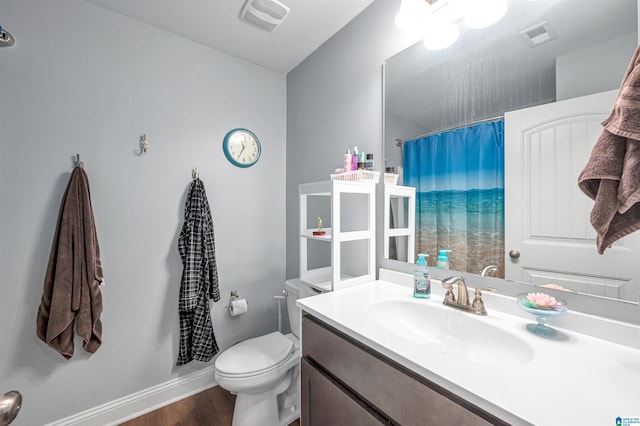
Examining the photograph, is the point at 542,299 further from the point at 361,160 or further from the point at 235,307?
the point at 235,307

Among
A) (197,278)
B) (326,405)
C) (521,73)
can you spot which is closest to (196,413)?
(197,278)

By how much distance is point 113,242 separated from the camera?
5.14ft

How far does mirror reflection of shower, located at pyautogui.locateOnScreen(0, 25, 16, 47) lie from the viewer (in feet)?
4.08

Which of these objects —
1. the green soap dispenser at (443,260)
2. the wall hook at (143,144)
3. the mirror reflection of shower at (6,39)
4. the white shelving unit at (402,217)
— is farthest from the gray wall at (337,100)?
the mirror reflection of shower at (6,39)

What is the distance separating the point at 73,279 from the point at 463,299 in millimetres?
1887

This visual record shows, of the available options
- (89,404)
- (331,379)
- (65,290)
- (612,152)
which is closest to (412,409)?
(331,379)

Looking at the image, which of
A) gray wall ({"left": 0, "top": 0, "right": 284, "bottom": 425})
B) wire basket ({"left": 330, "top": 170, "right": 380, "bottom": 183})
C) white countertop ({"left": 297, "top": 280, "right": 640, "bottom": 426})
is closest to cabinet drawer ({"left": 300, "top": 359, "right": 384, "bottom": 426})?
white countertop ({"left": 297, "top": 280, "right": 640, "bottom": 426})

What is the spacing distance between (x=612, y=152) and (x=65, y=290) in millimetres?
2211

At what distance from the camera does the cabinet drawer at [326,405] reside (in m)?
0.81

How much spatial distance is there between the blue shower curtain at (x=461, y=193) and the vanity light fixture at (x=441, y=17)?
0.44m

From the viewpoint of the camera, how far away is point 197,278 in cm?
172

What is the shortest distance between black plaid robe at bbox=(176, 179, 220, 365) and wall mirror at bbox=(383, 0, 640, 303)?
1.31m

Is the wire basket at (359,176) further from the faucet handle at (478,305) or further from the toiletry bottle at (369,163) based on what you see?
the faucet handle at (478,305)

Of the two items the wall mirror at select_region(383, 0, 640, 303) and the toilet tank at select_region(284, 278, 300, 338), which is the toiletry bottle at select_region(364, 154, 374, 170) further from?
the toilet tank at select_region(284, 278, 300, 338)
